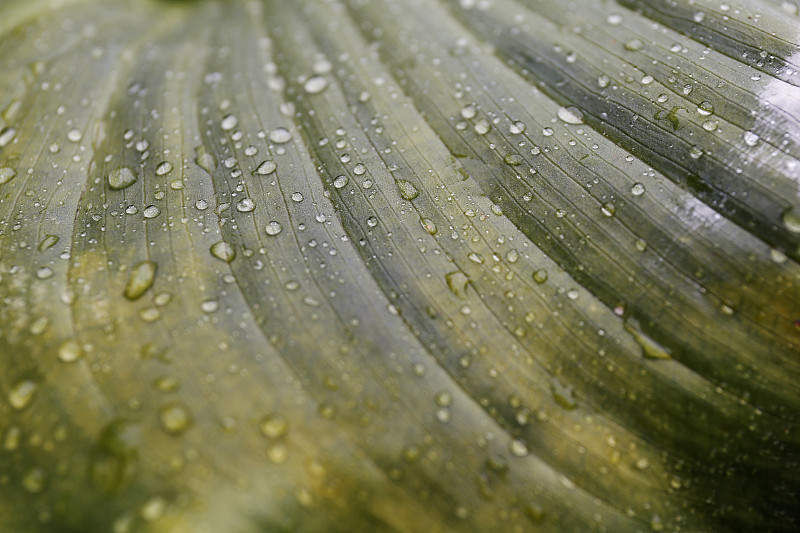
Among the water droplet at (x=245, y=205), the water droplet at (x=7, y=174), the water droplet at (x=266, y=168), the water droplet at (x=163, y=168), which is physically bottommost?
the water droplet at (x=245, y=205)

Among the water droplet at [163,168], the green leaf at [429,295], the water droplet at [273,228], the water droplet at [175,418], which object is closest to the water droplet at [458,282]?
the green leaf at [429,295]

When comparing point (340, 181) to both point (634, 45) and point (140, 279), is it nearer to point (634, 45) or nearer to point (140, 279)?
point (140, 279)

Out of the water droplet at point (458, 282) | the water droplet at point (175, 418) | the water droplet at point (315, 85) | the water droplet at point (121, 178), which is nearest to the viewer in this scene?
the water droplet at point (175, 418)

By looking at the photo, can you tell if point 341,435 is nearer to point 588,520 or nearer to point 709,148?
point 588,520

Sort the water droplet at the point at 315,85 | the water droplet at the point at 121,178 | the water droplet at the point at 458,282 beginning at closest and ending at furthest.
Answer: the water droplet at the point at 458,282 → the water droplet at the point at 121,178 → the water droplet at the point at 315,85

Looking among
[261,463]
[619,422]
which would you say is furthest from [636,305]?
[261,463]

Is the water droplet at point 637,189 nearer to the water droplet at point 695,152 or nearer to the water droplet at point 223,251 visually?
the water droplet at point 695,152
